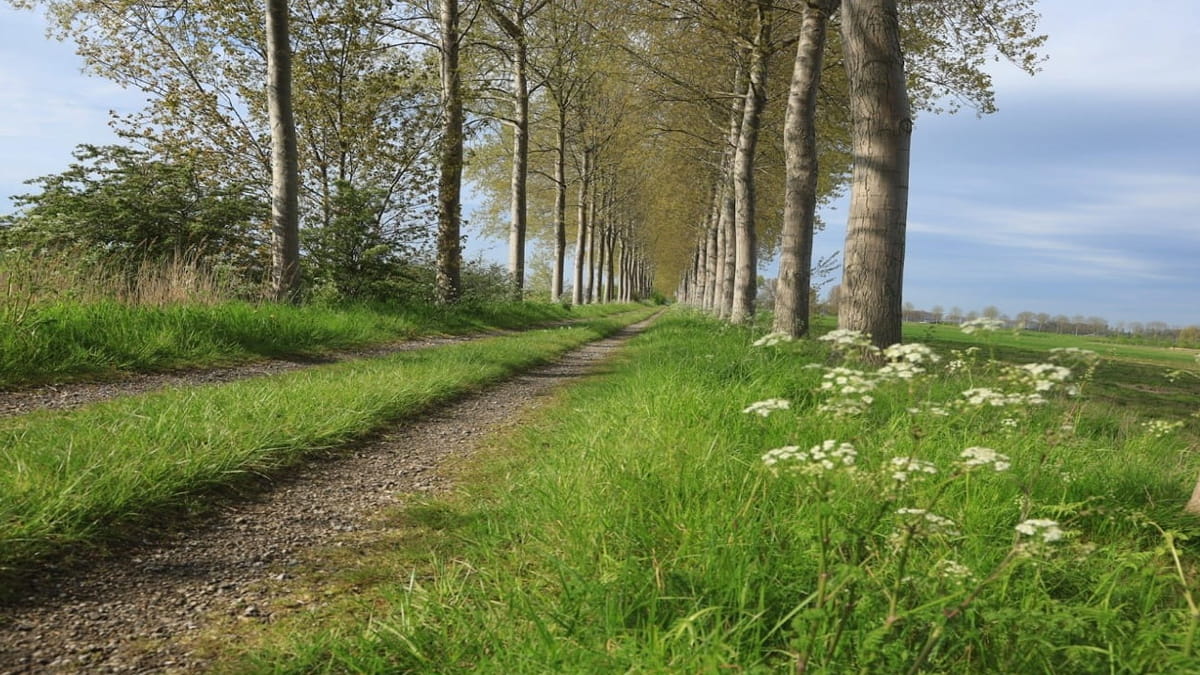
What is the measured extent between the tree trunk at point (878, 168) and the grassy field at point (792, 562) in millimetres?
2696

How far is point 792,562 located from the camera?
2.20 meters

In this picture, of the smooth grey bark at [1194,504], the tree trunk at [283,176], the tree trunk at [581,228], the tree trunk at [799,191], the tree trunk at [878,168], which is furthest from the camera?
the tree trunk at [581,228]

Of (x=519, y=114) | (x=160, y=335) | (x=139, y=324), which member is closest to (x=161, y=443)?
(x=160, y=335)

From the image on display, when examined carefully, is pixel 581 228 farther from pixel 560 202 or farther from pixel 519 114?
pixel 519 114

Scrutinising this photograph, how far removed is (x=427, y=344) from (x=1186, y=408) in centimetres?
1461

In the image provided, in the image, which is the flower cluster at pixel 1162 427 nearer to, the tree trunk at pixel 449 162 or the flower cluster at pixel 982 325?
the flower cluster at pixel 982 325

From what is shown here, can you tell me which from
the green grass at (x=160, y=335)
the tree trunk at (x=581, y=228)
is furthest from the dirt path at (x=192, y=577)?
the tree trunk at (x=581, y=228)

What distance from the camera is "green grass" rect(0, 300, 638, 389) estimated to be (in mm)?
5809

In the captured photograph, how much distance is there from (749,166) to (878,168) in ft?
29.3

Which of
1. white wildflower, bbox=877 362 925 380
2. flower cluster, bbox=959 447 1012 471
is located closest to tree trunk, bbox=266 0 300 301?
white wildflower, bbox=877 362 925 380

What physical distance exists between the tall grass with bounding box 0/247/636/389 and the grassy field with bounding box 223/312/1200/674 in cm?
511

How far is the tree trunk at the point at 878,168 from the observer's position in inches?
245

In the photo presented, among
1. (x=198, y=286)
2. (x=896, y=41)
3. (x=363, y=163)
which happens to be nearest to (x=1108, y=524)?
(x=896, y=41)

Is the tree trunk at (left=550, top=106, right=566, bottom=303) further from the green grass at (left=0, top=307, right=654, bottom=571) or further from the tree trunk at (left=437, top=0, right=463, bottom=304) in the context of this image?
the green grass at (left=0, top=307, right=654, bottom=571)
